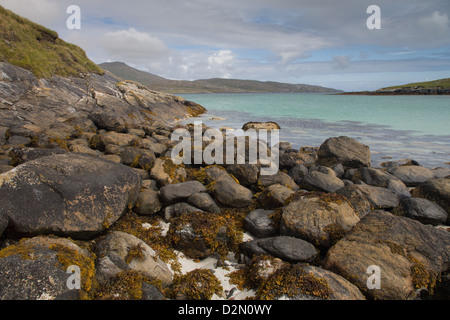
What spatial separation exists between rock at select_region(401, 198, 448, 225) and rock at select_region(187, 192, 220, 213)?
219 inches


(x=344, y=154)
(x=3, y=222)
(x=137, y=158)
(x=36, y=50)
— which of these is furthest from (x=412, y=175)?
(x=36, y=50)

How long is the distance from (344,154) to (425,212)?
17.7 ft

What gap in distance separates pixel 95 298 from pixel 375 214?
18.9 ft

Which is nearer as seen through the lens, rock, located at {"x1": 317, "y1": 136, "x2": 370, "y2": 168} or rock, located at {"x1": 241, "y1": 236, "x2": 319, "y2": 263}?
rock, located at {"x1": 241, "y1": 236, "x2": 319, "y2": 263}

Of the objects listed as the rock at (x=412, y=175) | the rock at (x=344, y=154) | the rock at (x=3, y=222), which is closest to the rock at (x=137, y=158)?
the rock at (x=3, y=222)

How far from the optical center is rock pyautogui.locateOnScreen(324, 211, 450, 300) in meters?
4.83

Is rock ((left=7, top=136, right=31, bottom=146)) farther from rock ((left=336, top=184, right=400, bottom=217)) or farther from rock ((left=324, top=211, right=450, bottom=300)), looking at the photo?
rock ((left=324, top=211, right=450, bottom=300))

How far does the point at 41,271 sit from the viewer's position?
4.01 metres

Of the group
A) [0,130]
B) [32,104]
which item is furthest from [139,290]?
[32,104]

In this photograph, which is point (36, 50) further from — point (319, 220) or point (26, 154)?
point (319, 220)

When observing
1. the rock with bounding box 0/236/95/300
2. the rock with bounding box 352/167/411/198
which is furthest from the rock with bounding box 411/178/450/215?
the rock with bounding box 0/236/95/300

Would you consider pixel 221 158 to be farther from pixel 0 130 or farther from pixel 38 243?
pixel 0 130
